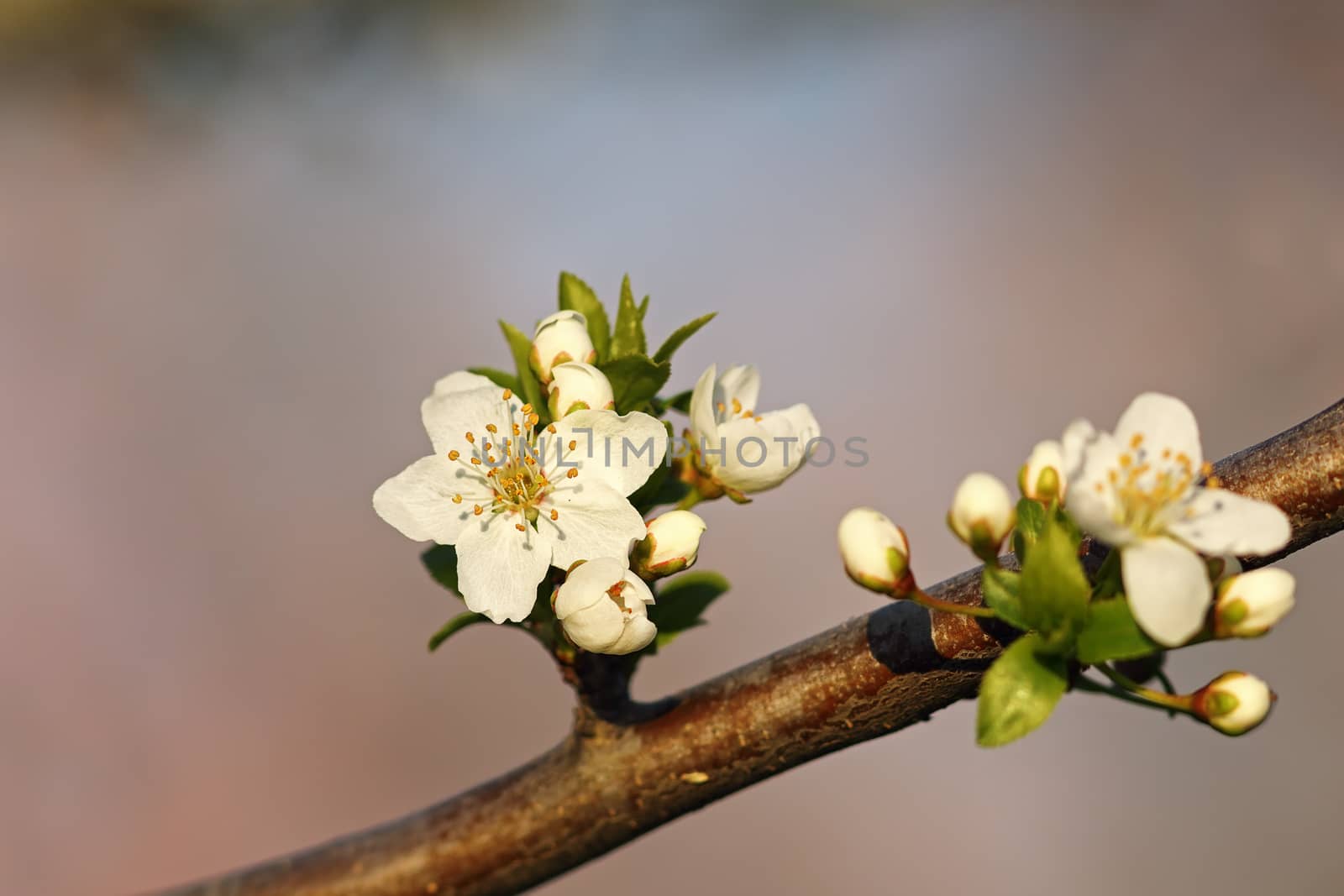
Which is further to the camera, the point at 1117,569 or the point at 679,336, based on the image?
the point at 679,336

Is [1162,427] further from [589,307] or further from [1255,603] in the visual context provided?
[589,307]

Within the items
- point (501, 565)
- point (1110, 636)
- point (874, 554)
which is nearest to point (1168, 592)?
point (1110, 636)

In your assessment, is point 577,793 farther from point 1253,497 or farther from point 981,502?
point 1253,497

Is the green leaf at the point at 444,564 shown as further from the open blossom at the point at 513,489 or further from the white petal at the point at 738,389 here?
the white petal at the point at 738,389

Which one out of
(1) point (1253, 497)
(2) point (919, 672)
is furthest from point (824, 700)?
(1) point (1253, 497)

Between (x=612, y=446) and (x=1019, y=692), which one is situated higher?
(x=612, y=446)

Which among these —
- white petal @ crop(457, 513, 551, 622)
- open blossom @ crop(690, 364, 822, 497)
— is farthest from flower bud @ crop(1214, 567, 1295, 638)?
white petal @ crop(457, 513, 551, 622)
